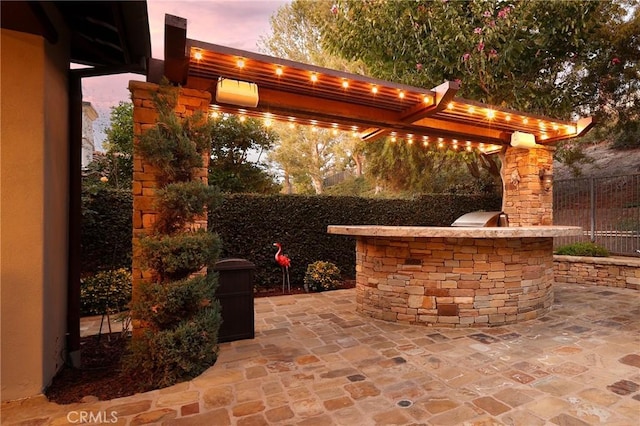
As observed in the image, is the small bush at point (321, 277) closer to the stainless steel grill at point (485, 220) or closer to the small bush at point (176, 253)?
the stainless steel grill at point (485, 220)

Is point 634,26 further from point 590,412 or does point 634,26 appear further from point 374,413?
point 374,413

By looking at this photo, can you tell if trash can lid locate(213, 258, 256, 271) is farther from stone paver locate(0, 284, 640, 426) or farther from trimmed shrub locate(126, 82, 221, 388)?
stone paver locate(0, 284, 640, 426)

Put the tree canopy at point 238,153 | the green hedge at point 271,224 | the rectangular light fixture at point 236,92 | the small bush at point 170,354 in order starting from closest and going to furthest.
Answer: the small bush at point 170,354 → the rectangular light fixture at point 236,92 → the green hedge at point 271,224 → the tree canopy at point 238,153

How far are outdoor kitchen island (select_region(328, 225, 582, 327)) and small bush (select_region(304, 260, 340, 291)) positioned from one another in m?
2.10

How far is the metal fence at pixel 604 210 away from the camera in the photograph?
701 centimetres

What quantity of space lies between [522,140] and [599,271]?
334 cm

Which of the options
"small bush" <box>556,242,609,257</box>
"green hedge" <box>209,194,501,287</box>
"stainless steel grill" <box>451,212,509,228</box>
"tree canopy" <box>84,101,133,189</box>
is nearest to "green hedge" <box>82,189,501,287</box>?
"green hedge" <box>209,194,501,287</box>

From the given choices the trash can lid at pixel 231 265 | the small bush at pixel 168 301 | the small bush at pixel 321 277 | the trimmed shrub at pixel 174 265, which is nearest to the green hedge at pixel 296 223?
the small bush at pixel 321 277

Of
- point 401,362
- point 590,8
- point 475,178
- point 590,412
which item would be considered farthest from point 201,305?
point 475,178

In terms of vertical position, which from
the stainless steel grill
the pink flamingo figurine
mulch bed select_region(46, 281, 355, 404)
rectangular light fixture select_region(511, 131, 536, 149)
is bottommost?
mulch bed select_region(46, 281, 355, 404)

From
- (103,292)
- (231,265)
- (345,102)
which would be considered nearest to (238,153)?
(345,102)

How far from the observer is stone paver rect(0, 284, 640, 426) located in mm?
2262

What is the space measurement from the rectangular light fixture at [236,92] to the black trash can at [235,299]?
1.84 m

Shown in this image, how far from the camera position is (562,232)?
4.20 meters
